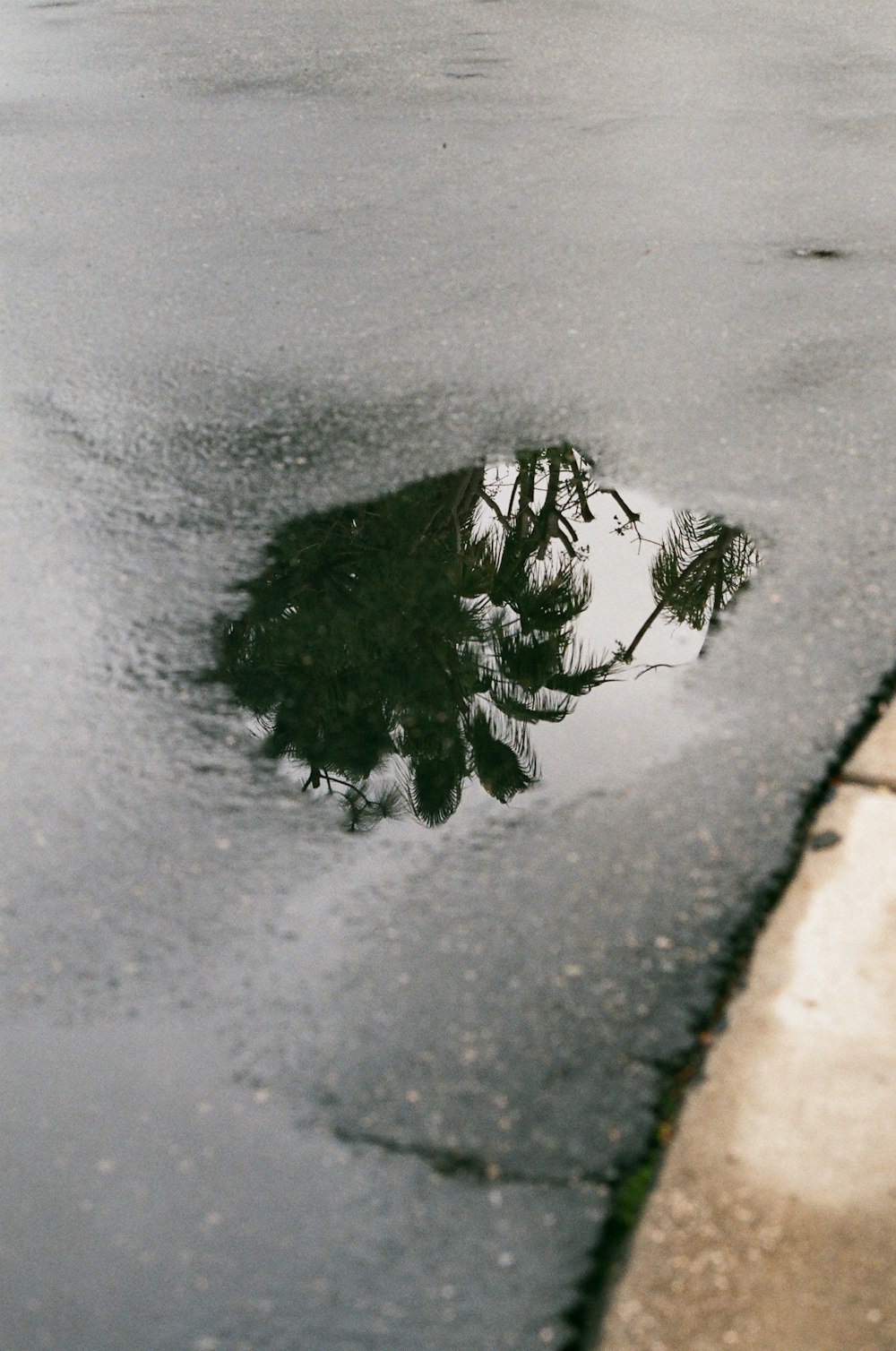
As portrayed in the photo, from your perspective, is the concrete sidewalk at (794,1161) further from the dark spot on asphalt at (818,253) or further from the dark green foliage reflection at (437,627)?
the dark spot on asphalt at (818,253)

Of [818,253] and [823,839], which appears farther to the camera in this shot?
[818,253]

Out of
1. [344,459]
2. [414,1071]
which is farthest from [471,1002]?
[344,459]

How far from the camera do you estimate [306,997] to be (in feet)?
8.66

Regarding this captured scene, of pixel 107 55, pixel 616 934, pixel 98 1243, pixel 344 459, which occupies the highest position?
pixel 107 55

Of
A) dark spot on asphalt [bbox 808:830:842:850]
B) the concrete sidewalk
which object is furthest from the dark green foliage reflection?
the concrete sidewalk

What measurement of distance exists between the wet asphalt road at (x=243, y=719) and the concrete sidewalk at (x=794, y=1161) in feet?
0.32

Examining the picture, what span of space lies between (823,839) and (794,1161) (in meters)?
0.80

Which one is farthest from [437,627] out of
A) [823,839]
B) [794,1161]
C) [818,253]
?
[818,253]

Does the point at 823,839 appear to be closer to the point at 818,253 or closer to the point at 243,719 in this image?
the point at 243,719

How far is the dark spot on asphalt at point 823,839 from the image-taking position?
9.50 feet

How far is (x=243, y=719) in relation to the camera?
336cm

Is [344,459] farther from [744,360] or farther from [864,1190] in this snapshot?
[864,1190]

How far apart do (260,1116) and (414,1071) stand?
0.97 feet

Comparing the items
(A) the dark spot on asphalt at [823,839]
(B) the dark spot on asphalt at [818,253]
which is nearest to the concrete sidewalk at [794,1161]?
(A) the dark spot on asphalt at [823,839]
